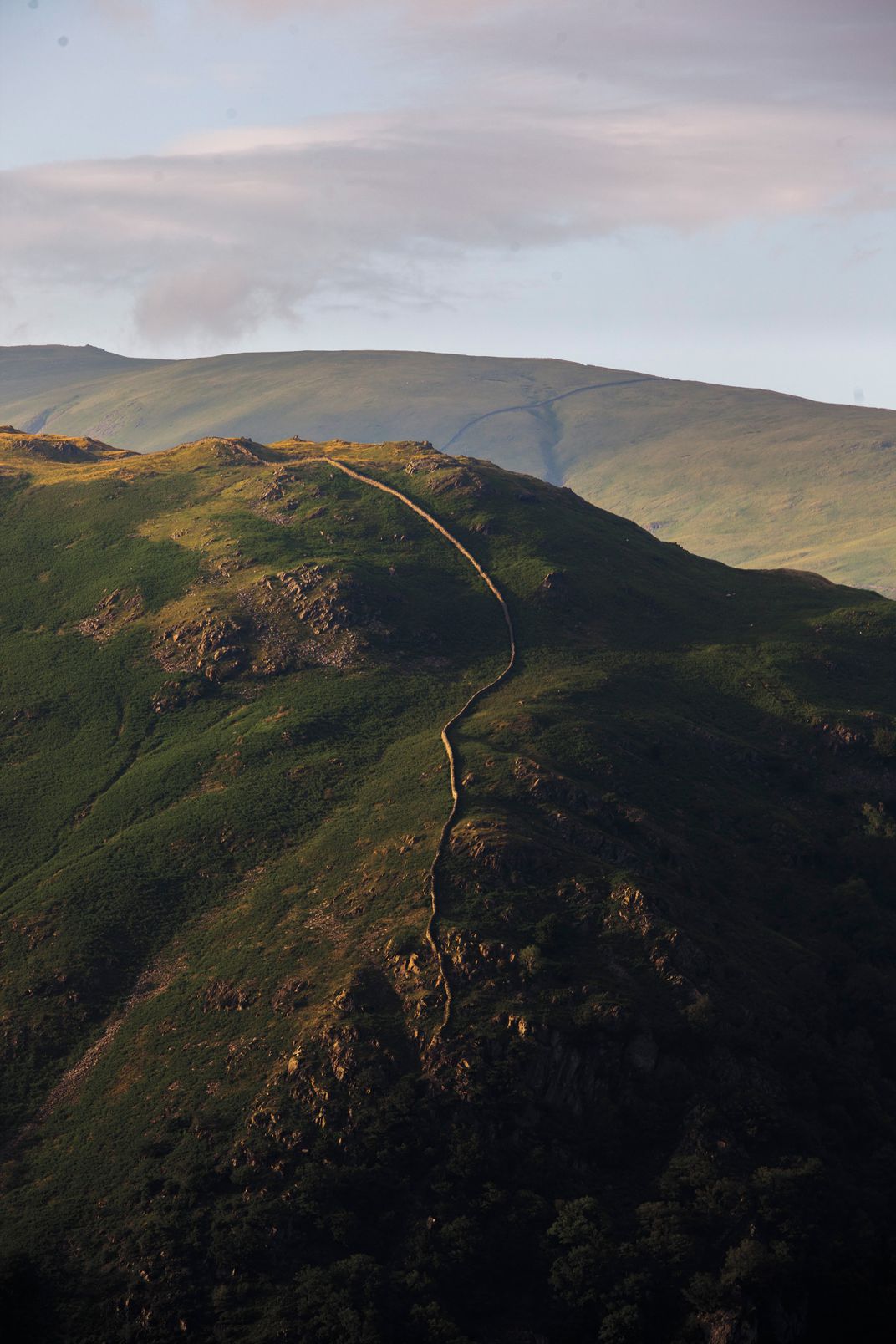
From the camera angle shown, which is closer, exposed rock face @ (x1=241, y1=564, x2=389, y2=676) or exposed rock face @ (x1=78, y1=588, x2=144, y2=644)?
exposed rock face @ (x1=241, y1=564, x2=389, y2=676)

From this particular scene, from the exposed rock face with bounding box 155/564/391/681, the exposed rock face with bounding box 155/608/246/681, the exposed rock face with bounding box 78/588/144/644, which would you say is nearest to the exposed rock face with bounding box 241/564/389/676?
the exposed rock face with bounding box 155/564/391/681

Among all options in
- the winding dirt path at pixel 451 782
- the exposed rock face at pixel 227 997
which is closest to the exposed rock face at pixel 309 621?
the winding dirt path at pixel 451 782

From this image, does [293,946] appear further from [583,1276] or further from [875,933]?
[875,933]

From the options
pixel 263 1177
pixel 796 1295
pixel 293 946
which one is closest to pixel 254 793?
pixel 293 946

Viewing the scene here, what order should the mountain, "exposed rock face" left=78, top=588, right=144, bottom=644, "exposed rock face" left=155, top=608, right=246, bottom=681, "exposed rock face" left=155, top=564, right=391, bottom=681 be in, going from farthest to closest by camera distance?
"exposed rock face" left=78, top=588, right=144, bottom=644
"exposed rock face" left=155, top=564, right=391, bottom=681
"exposed rock face" left=155, top=608, right=246, bottom=681
the mountain

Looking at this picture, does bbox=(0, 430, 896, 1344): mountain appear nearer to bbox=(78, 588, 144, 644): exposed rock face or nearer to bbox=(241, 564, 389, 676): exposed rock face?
bbox=(241, 564, 389, 676): exposed rock face
